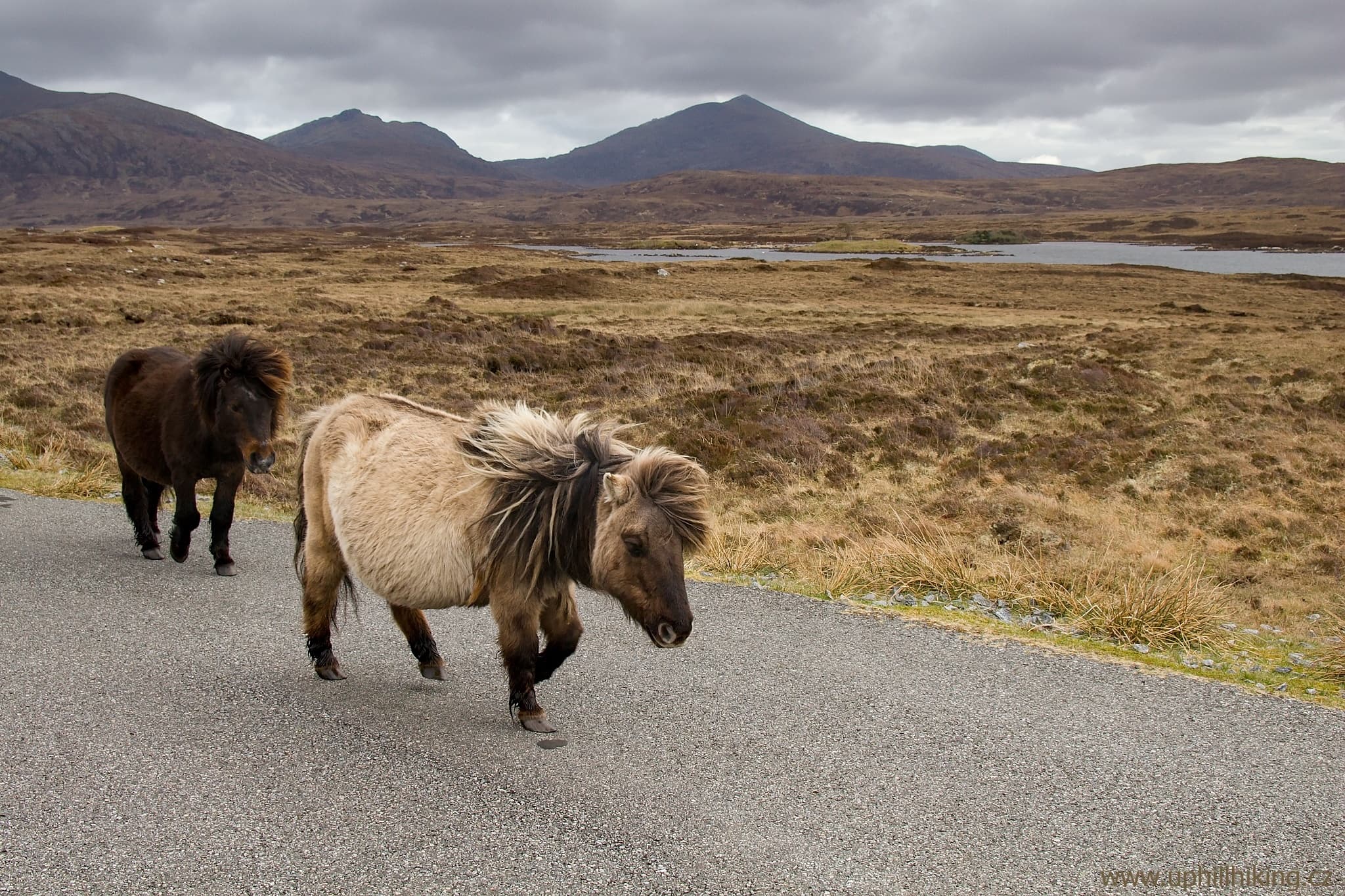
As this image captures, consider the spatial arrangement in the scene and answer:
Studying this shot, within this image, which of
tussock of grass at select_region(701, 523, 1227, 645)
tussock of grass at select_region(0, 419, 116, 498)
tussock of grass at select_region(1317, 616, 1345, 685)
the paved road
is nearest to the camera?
the paved road

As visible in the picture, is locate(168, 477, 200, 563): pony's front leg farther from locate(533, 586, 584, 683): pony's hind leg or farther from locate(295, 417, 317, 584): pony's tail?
locate(533, 586, 584, 683): pony's hind leg

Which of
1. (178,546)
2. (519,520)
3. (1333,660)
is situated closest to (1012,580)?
(1333,660)

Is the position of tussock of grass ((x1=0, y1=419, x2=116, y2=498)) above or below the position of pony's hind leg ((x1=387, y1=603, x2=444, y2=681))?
below

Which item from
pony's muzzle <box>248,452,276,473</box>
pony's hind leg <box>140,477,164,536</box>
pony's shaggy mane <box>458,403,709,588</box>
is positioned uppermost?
pony's shaggy mane <box>458,403,709,588</box>

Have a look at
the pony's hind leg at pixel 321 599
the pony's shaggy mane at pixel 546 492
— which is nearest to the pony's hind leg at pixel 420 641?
the pony's hind leg at pixel 321 599

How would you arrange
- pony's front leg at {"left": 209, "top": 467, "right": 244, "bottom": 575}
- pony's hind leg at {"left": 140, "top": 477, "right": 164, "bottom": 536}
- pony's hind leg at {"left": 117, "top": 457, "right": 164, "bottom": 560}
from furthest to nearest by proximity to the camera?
pony's hind leg at {"left": 140, "top": 477, "right": 164, "bottom": 536}, pony's hind leg at {"left": 117, "top": 457, "right": 164, "bottom": 560}, pony's front leg at {"left": 209, "top": 467, "right": 244, "bottom": 575}

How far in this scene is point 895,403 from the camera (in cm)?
1966

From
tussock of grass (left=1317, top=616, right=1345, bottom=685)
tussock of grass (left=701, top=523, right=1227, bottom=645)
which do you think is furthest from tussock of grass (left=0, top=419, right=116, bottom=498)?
tussock of grass (left=1317, top=616, right=1345, bottom=685)

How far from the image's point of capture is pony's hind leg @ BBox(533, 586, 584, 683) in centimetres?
492

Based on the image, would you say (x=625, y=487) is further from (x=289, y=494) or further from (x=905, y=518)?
(x=289, y=494)

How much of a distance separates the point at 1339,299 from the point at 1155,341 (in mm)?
24694

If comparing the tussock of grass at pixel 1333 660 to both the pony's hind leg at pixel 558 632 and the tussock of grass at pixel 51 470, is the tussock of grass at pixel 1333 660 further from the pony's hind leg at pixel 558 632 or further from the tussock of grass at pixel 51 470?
the tussock of grass at pixel 51 470

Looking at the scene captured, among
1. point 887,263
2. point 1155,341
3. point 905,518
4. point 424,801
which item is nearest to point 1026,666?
point 424,801

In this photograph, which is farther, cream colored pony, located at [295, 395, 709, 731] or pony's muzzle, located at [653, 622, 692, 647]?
cream colored pony, located at [295, 395, 709, 731]
